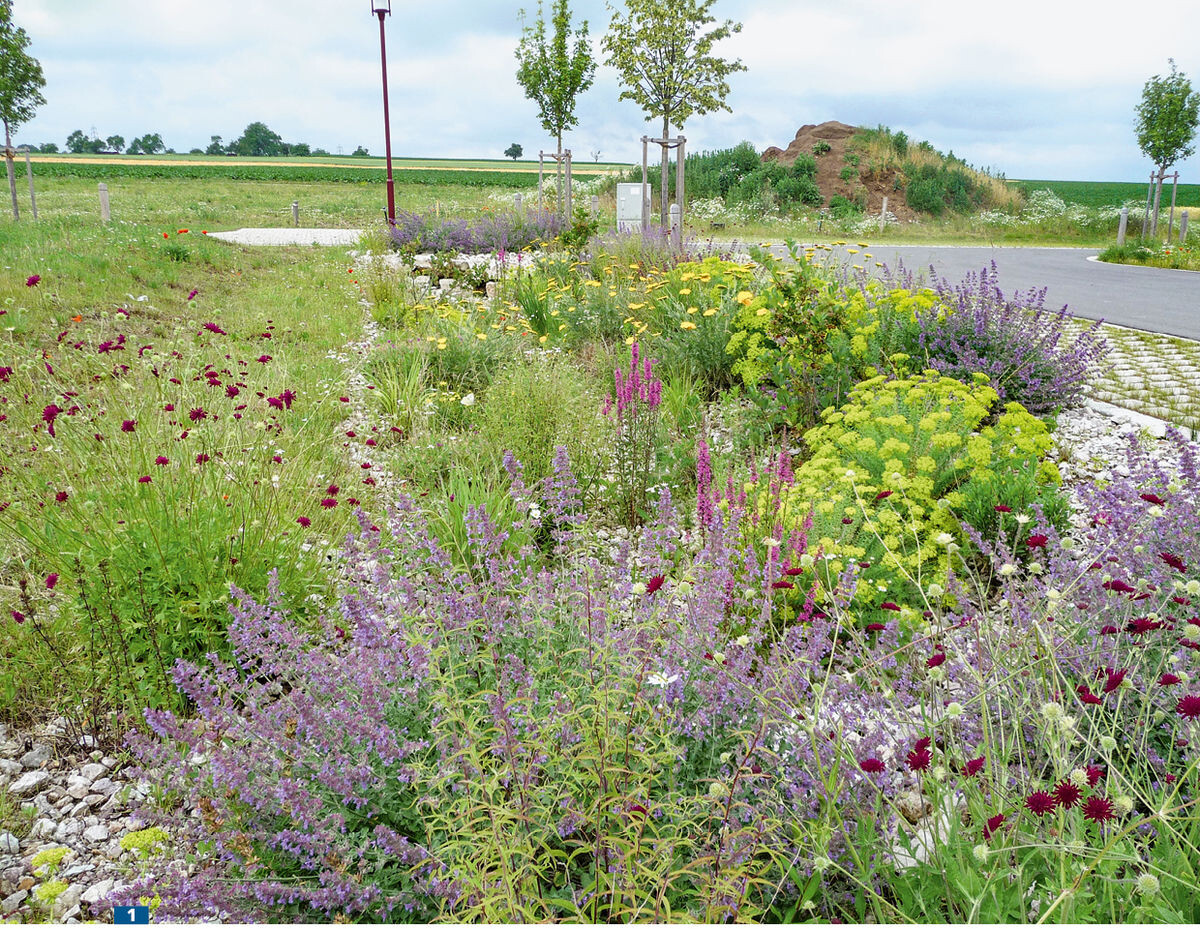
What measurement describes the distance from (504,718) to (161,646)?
6.67 ft

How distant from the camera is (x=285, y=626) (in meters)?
2.37

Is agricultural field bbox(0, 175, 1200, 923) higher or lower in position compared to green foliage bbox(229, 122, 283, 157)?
lower

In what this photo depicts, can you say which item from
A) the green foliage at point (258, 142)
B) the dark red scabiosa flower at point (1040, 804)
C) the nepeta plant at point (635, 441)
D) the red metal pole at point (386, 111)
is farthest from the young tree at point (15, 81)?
the green foliage at point (258, 142)

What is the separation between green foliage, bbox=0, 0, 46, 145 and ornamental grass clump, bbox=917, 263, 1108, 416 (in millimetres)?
17074

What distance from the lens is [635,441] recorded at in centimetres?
449

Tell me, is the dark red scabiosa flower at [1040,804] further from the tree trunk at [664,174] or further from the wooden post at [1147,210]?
the wooden post at [1147,210]

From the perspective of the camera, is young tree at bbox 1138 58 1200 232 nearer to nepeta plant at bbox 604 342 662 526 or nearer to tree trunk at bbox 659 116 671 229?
tree trunk at bbox 659 116 671 229

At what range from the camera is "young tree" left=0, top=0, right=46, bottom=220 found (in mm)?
14539

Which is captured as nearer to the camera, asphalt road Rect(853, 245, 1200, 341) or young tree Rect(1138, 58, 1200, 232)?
asphalt road Rect(853, 245, 1200, 341)

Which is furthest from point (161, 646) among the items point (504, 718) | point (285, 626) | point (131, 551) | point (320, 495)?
point (504, 718)

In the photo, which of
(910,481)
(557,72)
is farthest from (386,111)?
(910,481)

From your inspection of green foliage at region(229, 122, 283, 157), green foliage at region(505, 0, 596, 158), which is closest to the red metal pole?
green foliage at region(505, 0, 596, 158)

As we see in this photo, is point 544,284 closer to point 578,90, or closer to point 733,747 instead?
point 733,747

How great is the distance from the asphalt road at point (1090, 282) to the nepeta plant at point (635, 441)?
14.9 feet
